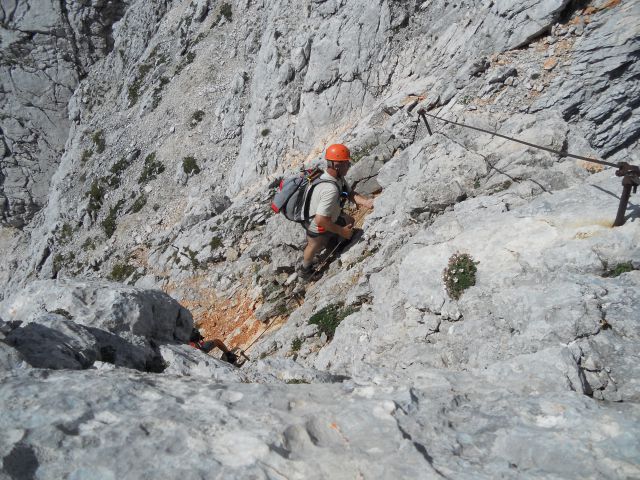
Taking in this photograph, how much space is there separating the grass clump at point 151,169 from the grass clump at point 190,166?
2215 millimetres

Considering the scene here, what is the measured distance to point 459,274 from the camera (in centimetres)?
617

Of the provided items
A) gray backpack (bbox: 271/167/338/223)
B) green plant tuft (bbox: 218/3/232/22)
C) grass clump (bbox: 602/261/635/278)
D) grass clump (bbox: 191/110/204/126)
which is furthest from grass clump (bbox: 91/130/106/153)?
grass clump (bbox: 602/261/635/278)

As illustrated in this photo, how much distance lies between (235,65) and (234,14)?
4972 mm

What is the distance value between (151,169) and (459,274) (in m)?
25.4

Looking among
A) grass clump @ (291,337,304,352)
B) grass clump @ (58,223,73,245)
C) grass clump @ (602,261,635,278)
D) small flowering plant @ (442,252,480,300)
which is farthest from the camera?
grass clump @ (58,223,73,245)

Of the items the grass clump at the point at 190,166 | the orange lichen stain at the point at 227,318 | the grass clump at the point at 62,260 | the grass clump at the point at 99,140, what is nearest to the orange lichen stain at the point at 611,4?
the orange lichen stain at the point at 227,318

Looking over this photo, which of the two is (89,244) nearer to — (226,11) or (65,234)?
(65,234)

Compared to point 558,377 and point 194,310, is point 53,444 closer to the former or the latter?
point 558,377

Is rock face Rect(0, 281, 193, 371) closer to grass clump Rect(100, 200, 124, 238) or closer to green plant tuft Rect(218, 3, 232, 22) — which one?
grass clump Rect(100, 200, 124, 238)

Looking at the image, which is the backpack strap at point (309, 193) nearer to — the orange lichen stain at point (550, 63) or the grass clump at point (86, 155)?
the orange lichen stain at point (550, 63)

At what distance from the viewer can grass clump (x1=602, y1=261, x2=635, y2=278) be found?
17.0ft

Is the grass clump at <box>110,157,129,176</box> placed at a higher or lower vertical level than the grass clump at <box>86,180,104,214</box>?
higher

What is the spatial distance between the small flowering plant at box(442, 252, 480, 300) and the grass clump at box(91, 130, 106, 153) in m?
33.9

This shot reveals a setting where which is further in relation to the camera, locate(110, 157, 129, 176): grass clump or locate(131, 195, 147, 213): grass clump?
locate(110, 157, 129, 176): grass clump
